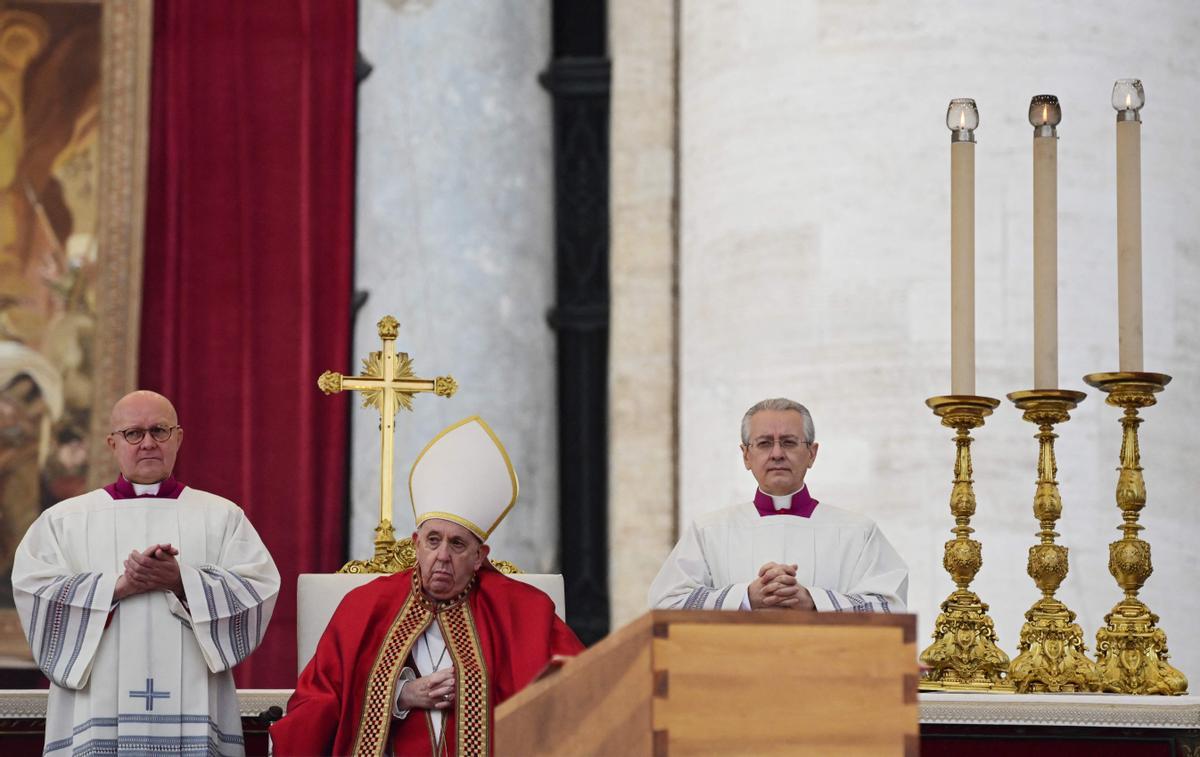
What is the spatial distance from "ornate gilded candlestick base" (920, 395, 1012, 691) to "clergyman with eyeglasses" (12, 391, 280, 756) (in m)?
1.89

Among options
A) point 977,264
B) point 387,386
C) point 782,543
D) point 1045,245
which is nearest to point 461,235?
point 977,264

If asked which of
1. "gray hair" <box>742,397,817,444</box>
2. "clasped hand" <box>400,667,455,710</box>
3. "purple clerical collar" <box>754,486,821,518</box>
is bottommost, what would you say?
"clasped hand" <box>400,667,455,710</box>

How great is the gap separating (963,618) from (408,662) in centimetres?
152

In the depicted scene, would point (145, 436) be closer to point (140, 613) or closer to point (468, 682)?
point (140, 613)

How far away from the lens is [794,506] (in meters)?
6.03

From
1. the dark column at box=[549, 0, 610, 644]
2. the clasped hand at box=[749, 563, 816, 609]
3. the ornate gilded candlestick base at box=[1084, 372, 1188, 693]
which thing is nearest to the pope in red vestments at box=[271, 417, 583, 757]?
the clasped hand at box=[749, 563, 816, 609]

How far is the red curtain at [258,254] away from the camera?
361 inches

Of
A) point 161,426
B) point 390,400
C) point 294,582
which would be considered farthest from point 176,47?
point 161,426

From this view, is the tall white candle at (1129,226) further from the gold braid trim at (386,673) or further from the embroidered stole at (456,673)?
the gold braid trim at (386,673)

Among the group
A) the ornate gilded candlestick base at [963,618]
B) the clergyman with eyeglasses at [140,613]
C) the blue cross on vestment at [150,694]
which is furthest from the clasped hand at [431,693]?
the ornate gilded candlestick base at [963,618]

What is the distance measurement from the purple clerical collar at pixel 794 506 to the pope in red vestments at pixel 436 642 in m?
0.67

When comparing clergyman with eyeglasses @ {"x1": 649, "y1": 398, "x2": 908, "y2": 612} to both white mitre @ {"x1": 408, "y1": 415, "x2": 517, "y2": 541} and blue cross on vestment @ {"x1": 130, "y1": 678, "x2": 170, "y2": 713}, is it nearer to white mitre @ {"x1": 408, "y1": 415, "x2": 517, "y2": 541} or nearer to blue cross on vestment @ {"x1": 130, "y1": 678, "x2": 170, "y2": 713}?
white mitre @ {"x1": 408, "y1": 415, "x2": 517, "y2": 541}

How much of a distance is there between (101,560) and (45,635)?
12.6 inches

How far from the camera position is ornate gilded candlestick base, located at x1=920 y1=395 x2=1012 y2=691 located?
577 centimetres
